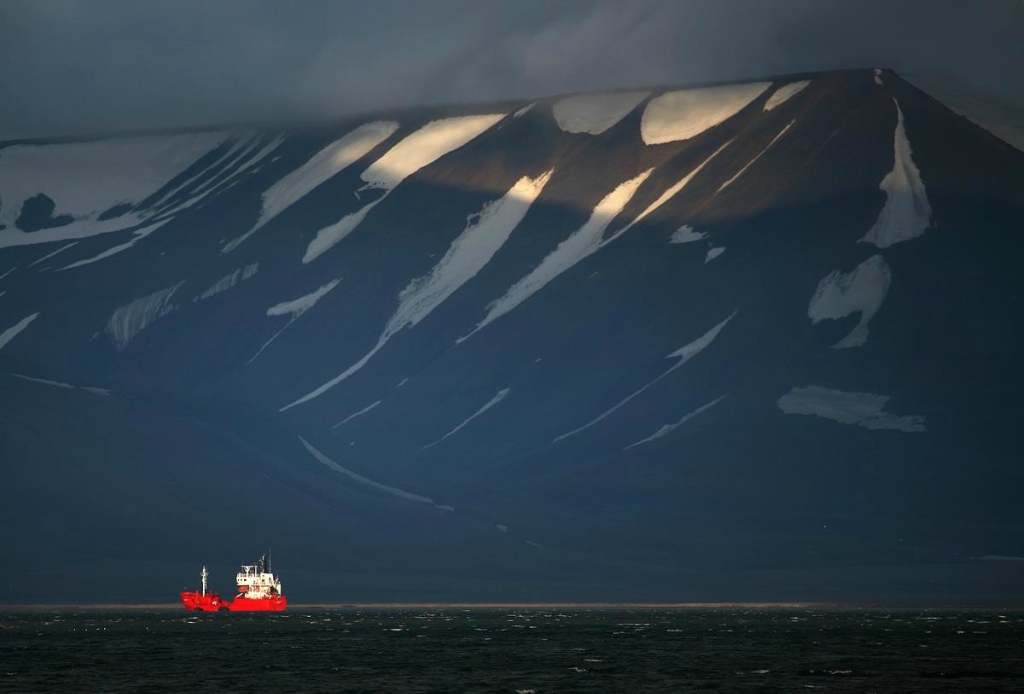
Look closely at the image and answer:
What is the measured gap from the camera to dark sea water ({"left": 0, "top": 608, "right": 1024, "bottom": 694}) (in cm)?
8931

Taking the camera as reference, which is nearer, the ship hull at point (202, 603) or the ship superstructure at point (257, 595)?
the ship hull at point (202, 603)

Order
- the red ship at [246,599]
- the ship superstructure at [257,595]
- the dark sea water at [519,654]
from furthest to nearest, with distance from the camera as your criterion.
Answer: the ship superstructure at [257,595] → the red ship at [246,599] → the dark sea water at [519,654]

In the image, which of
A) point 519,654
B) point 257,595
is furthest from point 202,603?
point 519,654

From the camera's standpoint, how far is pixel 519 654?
11056 centimetres

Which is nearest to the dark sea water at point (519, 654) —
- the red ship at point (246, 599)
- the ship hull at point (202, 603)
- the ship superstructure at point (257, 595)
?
the ship hull at point (202, 603)

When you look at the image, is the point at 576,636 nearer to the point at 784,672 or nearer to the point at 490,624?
the point at 490,624

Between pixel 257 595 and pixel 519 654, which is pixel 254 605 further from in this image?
pixel 519 654

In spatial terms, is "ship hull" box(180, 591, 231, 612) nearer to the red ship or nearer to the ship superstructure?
the red ship

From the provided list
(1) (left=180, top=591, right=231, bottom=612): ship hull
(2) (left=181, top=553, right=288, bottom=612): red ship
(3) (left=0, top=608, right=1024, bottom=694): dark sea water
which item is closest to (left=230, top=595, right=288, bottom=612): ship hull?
(2) (left=181, top=553, right=288, bottom=612): red ship

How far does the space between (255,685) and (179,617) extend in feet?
278

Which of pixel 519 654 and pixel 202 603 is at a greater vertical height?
pixel 202 603

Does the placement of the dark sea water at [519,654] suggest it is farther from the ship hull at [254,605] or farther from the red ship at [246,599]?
the red ship at [246,599]

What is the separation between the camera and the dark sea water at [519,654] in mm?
89312

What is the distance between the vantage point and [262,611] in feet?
605
